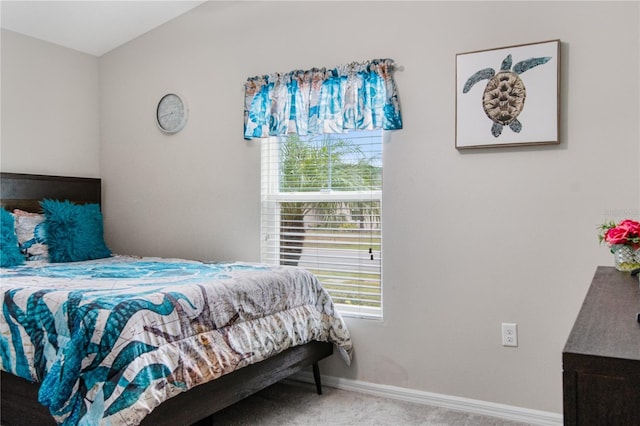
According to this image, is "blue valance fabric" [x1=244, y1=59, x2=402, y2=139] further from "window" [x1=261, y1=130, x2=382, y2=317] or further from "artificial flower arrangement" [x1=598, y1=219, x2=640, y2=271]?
"artificial flower arrangement" [x1=598, y1=219, x2=640, y2=271]

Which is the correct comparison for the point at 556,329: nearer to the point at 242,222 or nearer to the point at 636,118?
the point at 636,118

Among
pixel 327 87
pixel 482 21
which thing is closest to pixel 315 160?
pixel 327 87

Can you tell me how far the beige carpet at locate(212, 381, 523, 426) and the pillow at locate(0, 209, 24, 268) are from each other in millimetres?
1509

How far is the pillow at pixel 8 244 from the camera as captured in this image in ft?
10.1

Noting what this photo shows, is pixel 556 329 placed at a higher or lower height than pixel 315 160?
lower

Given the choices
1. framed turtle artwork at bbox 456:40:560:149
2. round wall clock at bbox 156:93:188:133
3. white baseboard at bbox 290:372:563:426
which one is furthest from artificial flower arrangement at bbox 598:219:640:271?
round wall clock at bbox 156:93:188:133

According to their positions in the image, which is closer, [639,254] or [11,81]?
[639,254]

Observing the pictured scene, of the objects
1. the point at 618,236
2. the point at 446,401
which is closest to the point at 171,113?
the point at 446,401

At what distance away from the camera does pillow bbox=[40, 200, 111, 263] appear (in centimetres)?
340

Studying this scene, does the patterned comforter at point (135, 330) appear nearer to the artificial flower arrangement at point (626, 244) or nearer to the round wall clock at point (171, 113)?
the round wall clock at point (171, 113)

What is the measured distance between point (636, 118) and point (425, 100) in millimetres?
979

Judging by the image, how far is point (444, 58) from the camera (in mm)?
2799

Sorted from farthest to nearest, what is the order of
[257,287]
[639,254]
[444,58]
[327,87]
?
[327,87], [444,58], [257,287], [639,254]

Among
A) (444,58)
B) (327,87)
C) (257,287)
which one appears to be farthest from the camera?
(327,87)
